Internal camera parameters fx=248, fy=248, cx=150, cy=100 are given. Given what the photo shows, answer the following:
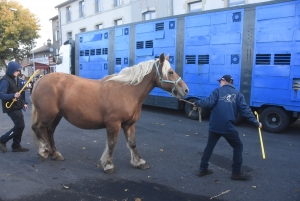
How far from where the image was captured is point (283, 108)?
7.23 meters

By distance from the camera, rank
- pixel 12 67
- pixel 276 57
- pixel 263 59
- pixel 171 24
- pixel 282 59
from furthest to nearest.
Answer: pixel 171 24
pixel 263 59
pixel 276 57
pixel 282 59
pixel 12 67

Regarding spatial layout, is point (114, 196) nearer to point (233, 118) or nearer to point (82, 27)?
point (233, 118)

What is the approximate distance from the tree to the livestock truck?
2344 cm

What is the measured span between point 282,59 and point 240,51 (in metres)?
1.25

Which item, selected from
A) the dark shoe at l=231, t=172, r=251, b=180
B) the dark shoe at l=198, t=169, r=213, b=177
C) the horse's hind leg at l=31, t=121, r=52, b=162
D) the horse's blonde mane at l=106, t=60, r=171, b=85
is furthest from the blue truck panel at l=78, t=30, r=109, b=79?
the dark shoe at l=231, t=172, r=251, b=180

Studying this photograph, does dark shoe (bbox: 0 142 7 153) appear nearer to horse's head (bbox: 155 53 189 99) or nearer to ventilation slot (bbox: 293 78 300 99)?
horse's head (bbox: 155 53 189 99)

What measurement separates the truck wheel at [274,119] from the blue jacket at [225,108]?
157 inches

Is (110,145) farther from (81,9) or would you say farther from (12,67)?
(81,9)

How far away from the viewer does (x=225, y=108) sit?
3.75 meters

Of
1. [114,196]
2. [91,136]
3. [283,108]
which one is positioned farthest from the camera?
[283,108]

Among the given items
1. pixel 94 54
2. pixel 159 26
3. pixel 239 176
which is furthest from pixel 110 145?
pixel 94 54

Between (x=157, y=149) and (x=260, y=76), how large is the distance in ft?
13.3

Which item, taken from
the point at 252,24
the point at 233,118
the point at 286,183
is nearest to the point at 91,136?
the point at 233,118

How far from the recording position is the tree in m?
29.2
